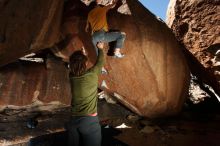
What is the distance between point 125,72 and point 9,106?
10.6 feet

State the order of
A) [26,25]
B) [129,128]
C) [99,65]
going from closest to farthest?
1. [99,65]
2. [26,25]
3. [129,128]

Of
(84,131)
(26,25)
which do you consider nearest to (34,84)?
(26,25)

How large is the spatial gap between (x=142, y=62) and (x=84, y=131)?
10.4 feet

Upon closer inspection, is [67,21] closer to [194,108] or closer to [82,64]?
[82,64]

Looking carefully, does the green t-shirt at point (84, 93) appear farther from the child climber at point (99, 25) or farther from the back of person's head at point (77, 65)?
the child climber at point (99, 25)

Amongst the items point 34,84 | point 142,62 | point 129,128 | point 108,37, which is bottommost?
point 129,128

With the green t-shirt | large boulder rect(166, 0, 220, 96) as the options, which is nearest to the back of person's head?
the green t-shirt

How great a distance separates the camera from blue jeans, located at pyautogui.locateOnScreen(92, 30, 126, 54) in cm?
566

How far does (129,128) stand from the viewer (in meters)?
6.71

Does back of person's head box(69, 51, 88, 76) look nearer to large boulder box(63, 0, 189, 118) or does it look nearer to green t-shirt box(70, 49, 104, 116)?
green t-shirt box(70, 49, 104, 116)

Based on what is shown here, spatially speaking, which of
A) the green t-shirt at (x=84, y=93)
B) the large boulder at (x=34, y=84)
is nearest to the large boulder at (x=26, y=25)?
the large boulder at (x=34, y=84)

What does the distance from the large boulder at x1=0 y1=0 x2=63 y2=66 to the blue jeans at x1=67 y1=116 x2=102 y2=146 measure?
240cm

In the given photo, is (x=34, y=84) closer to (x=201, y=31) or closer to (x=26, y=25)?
(x=26, y=25)

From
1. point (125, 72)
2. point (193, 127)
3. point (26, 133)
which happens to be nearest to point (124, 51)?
point (125, 72)
